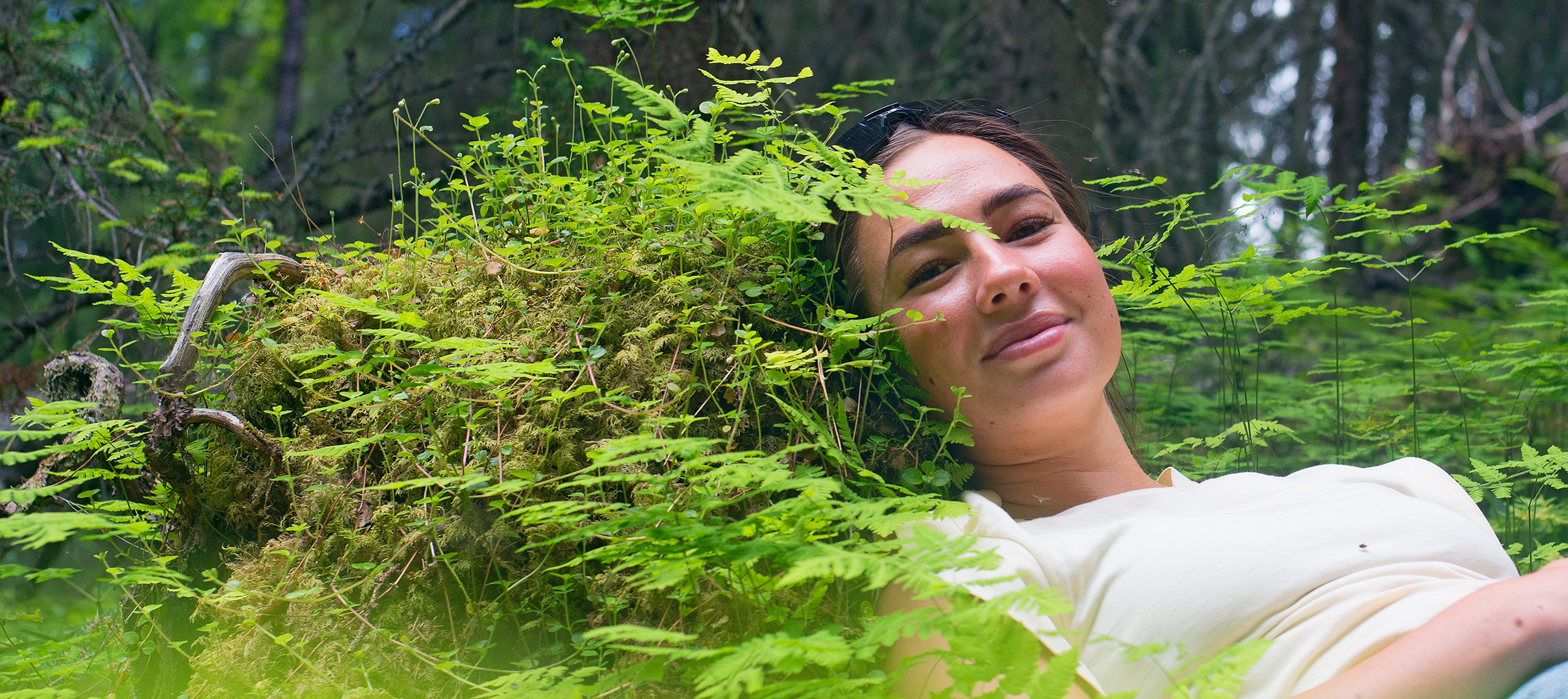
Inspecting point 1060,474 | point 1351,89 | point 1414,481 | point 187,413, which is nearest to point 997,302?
point 1060,474

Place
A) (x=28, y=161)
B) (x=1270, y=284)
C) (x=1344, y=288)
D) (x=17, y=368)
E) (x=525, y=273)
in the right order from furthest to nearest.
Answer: (x=1344, y=288)
(x=28, y=161)
(x=17, y=368)
(x=1270, y=284)
(x=525, y=273)

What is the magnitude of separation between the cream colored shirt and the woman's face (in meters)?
0.26

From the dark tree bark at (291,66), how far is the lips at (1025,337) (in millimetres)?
8661

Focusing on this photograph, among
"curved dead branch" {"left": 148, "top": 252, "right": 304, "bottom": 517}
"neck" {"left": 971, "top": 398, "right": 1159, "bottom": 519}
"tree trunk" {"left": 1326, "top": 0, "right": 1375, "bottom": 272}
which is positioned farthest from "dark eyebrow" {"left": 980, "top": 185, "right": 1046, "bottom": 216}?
"tree trunk" {"left": 1326, "top": 0, "right": 1375, "bottom": 272}

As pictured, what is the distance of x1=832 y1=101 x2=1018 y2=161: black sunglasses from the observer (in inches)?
92.6

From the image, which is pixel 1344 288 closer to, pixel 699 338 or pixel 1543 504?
pixel 1543 504

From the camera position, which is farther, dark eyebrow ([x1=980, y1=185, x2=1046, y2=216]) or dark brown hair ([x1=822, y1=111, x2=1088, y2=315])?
dark brown hair ([x1=822, y1=111, x2=1088, y2=315])

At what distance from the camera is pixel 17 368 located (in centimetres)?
358

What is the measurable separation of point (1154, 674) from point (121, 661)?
7.62ft

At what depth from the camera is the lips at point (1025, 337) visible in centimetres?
193

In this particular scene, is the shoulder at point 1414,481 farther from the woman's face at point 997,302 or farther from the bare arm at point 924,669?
the bare arm at point 924,669

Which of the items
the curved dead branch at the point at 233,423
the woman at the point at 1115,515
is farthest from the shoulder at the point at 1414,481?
the curved dead branch at the point at 233,423

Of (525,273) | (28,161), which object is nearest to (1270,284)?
(525,273)

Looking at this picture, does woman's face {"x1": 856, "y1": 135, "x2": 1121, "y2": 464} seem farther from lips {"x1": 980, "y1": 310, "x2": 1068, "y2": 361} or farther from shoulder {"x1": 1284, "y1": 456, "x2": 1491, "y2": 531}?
shoulder {"x1": 1284, "y1": 456, "x2": 1491, "y2": 531}
